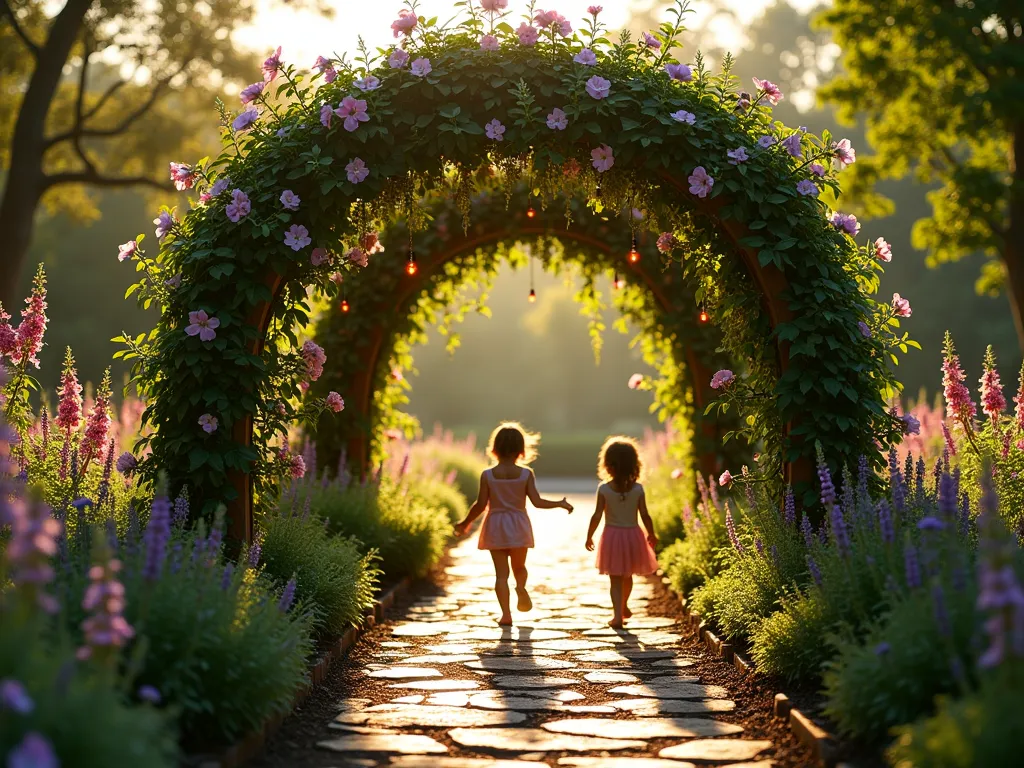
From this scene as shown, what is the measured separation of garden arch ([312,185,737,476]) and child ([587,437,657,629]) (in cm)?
275

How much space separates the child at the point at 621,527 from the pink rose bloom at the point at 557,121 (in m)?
2.63

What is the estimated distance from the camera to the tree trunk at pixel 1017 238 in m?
14.8

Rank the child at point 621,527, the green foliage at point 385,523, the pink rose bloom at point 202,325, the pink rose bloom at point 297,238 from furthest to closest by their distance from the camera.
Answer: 1. the green foliage at point 385,523
2. the child at point 621,527
3. the pink rose bloom at point 297,238
4. the pink rose bloom at point 202,325

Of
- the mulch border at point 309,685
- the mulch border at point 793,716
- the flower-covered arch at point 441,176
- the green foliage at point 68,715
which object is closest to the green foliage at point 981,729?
the mulch border at point 793,716

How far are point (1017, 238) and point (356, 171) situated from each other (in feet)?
39.8

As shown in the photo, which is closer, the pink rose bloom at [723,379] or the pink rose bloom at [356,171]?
the pink rose bloom at [356,171]

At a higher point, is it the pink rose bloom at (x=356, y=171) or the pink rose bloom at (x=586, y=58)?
the pink rose bloom at (x=586, y=58)

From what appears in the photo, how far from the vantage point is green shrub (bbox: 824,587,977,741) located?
12.7 feet

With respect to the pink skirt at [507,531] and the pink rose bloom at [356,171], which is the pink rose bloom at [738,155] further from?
the pink skirt at [507,531]

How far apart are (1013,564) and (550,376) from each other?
1776 inches

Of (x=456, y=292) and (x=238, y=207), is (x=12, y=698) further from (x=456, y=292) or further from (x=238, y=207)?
(x=456, y=292)

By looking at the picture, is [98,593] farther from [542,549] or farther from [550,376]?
[550,376]

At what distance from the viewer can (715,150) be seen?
6.68 m

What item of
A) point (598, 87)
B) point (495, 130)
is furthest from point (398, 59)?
point (598, 87)
